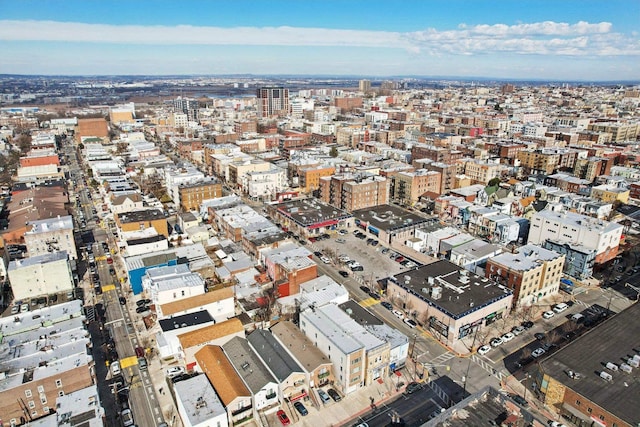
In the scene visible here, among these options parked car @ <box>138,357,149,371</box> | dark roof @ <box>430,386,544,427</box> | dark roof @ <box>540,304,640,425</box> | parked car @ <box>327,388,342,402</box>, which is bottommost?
parked car @ <box>138,357,149,371</box>

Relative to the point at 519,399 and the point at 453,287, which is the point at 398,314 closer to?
the point at 453,287

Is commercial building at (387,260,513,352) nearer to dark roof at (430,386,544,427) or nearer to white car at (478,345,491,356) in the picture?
white car at (478,345,491,356)

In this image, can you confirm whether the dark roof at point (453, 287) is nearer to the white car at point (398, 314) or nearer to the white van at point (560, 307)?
the white car at point (398, 314)

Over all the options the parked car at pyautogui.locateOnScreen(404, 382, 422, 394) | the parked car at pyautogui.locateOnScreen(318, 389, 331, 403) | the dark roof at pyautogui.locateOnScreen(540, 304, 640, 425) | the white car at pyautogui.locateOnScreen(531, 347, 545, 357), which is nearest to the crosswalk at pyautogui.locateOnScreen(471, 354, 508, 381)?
the dark roof at pyautogui.locateOnScreen(540, 304, 640, 425)

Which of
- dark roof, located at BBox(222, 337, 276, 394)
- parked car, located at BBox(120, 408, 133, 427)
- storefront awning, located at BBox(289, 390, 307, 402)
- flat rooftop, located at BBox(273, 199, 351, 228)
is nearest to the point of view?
parked car, located at BBox(120, 408, 133, 427)

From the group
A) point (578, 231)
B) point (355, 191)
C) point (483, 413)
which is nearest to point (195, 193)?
point (355, 191)

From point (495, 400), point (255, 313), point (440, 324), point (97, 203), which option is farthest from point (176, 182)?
point (495, 400)

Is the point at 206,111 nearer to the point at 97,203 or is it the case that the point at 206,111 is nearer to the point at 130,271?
the point at 97,203

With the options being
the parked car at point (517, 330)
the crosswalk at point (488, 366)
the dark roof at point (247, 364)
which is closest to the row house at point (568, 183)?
the parked car at point (517, 330)
